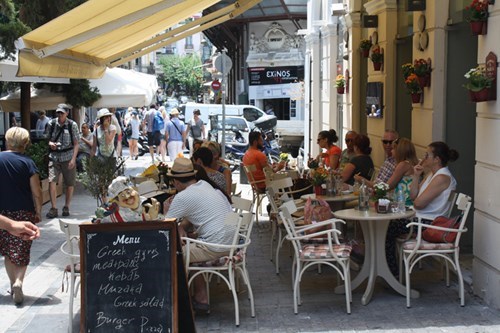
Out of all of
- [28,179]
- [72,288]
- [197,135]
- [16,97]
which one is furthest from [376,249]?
[197,135]

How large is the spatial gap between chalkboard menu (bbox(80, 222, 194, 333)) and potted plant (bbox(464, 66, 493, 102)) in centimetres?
293

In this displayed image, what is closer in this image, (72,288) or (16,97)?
(72,288)

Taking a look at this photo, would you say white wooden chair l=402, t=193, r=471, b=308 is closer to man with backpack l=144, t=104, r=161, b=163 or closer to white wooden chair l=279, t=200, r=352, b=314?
white wooden chair l=279, t=200, r=352, b=314

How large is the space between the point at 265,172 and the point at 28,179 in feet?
15.0

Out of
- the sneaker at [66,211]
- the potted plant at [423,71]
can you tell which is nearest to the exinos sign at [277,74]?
the sneaker at [66,211]

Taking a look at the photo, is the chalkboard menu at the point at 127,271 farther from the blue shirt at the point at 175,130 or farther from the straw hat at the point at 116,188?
the blue shirt at the point at 175,130

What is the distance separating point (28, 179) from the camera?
761 cm

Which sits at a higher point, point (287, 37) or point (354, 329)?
point (287, 37)

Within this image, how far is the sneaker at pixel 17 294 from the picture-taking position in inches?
293

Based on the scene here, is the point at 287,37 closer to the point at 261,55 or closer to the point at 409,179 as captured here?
the point at 261,55

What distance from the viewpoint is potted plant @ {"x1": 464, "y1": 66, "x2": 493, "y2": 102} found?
6.92 m

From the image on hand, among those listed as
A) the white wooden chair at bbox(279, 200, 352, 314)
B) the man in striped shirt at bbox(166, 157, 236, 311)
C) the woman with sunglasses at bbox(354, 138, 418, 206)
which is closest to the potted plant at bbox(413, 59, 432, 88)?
the woman with sunglasses at bbox(354, 138, 418, 206)

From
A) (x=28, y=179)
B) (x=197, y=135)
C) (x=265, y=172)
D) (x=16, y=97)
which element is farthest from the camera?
(x=197, y=135)

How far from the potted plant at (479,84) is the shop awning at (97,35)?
9.48 ft
